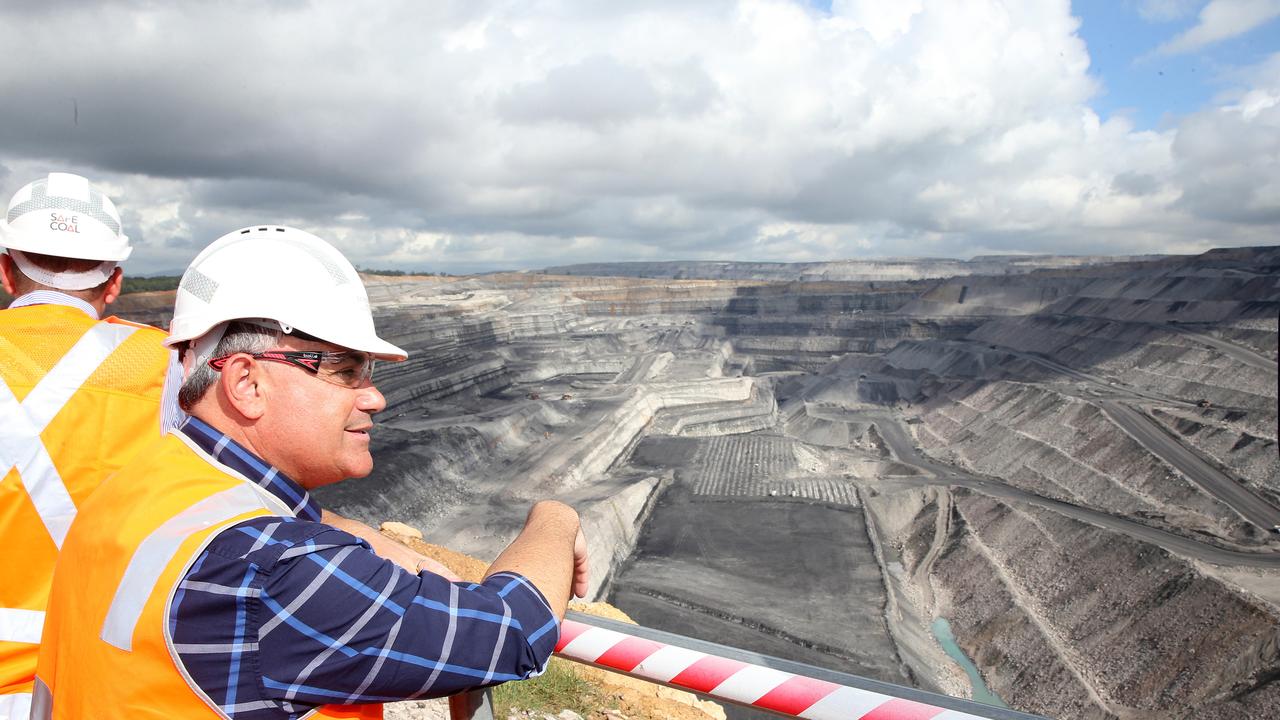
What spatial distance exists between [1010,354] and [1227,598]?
4312cm

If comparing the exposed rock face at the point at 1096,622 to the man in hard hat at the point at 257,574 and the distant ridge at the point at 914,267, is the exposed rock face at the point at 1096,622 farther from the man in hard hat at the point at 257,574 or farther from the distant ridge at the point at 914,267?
the distant ridge at the point at 914,267

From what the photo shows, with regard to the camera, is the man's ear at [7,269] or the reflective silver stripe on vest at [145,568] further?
the man's ear at [7,269]

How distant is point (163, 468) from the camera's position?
4.75 feet

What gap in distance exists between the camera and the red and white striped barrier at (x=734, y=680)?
181 centimetres

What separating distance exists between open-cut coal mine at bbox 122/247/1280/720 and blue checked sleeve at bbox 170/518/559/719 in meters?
20.7

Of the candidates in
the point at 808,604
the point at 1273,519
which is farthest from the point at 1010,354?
the point at 808,604

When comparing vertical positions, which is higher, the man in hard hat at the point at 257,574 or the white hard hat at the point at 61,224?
the white hard hat at the point at 61,224

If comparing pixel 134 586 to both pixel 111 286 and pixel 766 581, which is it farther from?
pixel 766 581

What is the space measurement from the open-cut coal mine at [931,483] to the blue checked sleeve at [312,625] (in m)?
20.7

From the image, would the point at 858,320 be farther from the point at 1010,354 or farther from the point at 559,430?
the point at 559,430

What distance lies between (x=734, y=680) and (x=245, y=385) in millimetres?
1526

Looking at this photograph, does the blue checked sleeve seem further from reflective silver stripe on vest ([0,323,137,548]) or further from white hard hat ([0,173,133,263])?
white hard hat ([0,173,133,263])

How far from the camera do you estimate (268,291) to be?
5.66 feet

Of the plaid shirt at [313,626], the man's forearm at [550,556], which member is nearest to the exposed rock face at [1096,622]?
the man's forearm at [550,556]
